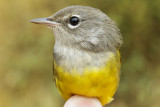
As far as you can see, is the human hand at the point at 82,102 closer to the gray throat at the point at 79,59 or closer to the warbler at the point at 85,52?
the warbler at the point at 85,52

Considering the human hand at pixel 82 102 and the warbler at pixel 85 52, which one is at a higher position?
the warbler at pixel 85 52

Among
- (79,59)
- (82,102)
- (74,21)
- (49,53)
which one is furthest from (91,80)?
(49,53)

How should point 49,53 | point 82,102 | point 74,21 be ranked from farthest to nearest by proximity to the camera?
point 49,53, point 82,102, point 74,21

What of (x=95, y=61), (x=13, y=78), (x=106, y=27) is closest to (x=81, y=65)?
(x=95, y=61)

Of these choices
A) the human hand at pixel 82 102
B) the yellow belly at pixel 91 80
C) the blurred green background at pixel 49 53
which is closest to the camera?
the yellow belly at pixel 91 80

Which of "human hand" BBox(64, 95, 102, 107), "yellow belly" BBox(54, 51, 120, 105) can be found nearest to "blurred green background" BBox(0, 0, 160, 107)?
Result: "human hand" BBox(64, 95, 102, 107)

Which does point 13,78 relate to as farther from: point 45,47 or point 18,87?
point 45,47

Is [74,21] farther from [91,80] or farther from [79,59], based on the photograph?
[91,80]

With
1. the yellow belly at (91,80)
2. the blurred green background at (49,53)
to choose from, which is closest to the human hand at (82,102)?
the yellow belly at (91,80)
